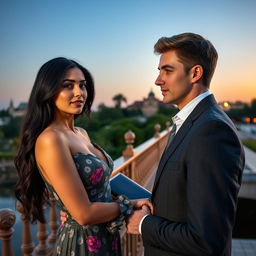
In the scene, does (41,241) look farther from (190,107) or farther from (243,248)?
(243,248)

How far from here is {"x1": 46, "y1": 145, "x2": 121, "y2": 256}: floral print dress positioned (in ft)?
5.38

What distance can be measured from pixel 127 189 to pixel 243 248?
4.45m

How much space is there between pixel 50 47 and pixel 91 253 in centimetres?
7435

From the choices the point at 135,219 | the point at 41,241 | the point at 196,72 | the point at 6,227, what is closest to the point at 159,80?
the point at 196,72

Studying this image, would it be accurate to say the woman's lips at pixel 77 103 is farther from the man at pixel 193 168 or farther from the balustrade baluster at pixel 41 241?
the balustrade baluster at pixel 41 241

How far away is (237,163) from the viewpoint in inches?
45.9

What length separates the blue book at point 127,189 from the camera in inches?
72.7

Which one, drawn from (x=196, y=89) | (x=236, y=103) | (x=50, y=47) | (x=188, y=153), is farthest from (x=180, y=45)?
(x=236, y=103)

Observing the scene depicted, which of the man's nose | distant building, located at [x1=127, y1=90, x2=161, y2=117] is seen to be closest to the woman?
the man's nose

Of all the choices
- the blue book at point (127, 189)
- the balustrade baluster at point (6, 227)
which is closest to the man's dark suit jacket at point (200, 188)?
the blue book at point (127, 189)

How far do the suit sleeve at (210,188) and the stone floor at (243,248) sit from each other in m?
4.54

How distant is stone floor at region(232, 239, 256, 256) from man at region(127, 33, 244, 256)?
4351mm

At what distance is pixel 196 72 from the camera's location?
4.56 ft

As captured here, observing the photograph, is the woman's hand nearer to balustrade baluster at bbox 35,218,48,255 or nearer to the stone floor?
balustrade baluster at bbox 35,218,48,255
